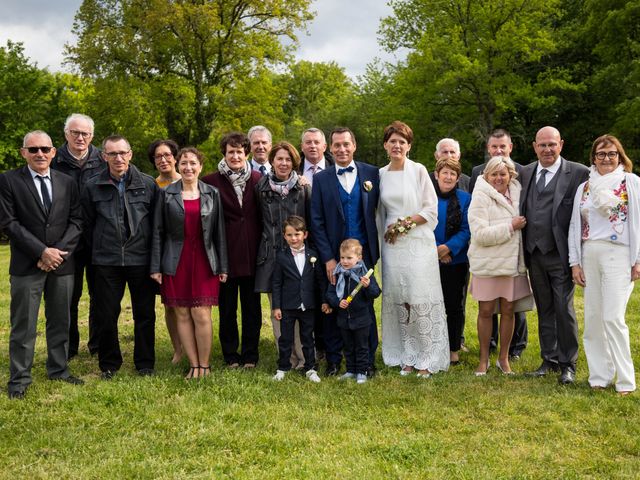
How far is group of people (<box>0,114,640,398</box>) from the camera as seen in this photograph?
5781 millimetres

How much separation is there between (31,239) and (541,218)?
490 cm

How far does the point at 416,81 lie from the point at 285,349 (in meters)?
23.0

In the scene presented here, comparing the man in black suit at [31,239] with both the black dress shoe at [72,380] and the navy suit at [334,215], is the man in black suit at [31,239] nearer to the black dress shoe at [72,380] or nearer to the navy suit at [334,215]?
the black dress shoe at [72,380]

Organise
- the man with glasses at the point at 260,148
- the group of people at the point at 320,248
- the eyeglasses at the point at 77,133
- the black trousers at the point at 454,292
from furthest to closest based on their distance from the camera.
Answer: the man with glasses at the point at 260,148
the black trousers at the point at 454,292
the eyeglasses at the point at 77,133
the group of people at the point at 320,248

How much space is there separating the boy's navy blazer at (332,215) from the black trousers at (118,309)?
1834 mm

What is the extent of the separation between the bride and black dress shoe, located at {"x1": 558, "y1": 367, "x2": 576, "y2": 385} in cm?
113

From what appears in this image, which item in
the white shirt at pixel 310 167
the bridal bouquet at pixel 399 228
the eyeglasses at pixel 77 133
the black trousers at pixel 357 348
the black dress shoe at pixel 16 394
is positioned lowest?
the black dress shoe at pixel 16 394

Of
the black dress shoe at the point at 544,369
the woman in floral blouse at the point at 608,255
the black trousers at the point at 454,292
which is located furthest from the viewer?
the black trousers at the point at 454,292

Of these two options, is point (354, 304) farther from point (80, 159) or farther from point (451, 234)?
point (80, 159)

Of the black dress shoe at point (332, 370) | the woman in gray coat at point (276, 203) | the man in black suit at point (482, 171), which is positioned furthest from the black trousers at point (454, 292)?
the woman in gray coat at point (276, 203)

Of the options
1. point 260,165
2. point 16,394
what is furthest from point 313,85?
point 16,394

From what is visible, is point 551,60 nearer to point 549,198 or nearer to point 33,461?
point 549,198

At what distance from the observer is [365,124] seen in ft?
132

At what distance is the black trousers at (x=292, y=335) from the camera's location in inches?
244
